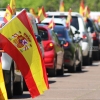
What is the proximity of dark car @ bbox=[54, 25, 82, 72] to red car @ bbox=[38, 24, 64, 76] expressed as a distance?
1.29 m

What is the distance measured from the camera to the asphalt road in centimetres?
1414

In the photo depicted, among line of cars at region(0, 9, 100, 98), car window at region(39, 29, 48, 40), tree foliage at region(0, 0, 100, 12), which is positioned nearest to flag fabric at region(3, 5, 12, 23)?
line of cars at region(0, 9, 100, 98)

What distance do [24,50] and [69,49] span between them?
12.4 metres

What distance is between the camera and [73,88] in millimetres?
16328

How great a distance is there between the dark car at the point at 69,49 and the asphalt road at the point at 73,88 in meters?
0.51

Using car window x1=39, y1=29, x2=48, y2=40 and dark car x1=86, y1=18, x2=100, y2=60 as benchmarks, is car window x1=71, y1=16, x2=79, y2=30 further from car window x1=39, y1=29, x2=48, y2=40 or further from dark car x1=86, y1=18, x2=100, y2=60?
car window x1=39, y1=29, x2=48, y2=40

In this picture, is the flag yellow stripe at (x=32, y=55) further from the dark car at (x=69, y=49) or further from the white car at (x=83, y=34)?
the white car at (x=83, y=34)

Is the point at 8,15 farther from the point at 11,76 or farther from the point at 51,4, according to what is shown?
the point at 51,4

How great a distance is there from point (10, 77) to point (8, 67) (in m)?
0.20

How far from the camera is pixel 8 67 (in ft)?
44.0

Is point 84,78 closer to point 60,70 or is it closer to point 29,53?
point 60,70

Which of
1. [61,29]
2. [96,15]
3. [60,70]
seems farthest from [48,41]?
[96,15]

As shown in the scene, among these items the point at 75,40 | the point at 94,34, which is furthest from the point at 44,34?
the point at 94,34

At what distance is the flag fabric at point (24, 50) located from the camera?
9.09 m
